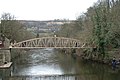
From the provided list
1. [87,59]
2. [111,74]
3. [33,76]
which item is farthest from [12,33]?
[111,74]

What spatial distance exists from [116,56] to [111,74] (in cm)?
914

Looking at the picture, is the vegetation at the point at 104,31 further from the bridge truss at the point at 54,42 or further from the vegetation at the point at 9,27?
the vegetation at the point at 9,27

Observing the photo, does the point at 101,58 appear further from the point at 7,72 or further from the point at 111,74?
the point at 7,72

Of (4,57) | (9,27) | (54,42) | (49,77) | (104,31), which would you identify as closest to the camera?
(49,77)

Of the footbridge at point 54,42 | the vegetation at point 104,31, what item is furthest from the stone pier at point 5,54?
the vegetation at point 104,31

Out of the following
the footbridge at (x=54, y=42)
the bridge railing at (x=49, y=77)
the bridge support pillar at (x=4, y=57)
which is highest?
the footbridge at (x=54, y=42)

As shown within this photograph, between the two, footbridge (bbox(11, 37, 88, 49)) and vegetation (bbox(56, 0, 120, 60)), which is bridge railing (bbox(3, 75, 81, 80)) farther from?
vegetation (bbox(56, 0, 120, 60))

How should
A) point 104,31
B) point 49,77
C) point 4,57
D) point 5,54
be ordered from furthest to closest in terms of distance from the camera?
point 104,31, point 5,54, point 4,57, point 49,77

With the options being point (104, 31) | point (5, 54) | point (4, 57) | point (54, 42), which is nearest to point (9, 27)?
point (54, 42)

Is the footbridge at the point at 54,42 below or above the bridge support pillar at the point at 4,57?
above

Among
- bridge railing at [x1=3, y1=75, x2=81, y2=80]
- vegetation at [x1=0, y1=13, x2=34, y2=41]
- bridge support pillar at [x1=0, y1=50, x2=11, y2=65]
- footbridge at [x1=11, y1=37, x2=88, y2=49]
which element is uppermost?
vegetation at [x1=0, y1=13, x2=34, y2=41]

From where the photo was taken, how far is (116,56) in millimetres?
41438

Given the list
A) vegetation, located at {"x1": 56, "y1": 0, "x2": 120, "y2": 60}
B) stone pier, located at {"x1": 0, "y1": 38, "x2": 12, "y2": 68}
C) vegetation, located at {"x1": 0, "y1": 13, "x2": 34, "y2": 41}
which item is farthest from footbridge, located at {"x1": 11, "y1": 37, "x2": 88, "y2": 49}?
vegetation, located at {"x1": 0, "y1": 13, "x2": 34, "y2": 41}

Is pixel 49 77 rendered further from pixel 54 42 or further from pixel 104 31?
pixel 54 42
